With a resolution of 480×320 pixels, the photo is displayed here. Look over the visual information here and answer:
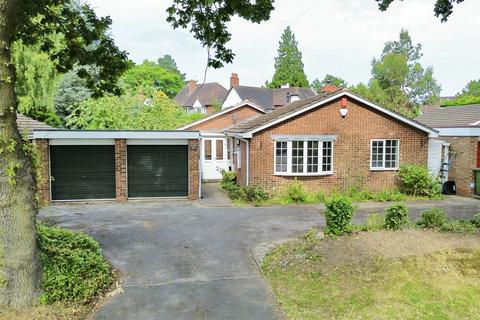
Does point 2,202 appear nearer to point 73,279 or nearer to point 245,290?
point 73,279

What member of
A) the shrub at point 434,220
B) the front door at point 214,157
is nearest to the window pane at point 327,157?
the shrub at point 434,220

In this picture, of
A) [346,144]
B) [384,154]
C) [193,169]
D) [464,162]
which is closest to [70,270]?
[193,169]

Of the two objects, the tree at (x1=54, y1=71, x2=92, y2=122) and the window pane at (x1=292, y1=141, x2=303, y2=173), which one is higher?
the tree at (x1=54, y1=71, x2=92, y2=122)

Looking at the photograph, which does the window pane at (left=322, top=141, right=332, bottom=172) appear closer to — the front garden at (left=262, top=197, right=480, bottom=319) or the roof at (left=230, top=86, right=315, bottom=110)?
the front garden at (left=262, top=197, right=480, bottom=319)

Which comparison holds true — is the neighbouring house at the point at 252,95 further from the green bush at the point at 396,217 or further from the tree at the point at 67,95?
the green bush at the point at 396,217

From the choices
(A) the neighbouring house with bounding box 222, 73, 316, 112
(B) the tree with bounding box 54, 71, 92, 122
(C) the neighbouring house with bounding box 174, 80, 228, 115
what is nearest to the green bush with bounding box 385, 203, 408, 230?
(B) the tree with bounding box 54, 71, 92, 122

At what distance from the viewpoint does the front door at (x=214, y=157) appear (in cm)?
2278

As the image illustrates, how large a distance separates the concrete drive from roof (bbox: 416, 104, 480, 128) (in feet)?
12.5

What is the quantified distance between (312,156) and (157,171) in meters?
6.43

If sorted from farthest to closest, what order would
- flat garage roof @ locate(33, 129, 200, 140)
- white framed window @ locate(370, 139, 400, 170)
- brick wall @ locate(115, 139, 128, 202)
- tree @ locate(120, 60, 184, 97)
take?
1. tree @ locate(120, 60, 184, 97)
2. white framed window @ locate(370, 139, 400, 170)
3. brick wall @ locate(115, 139, 128, 202)
4. flat garage roof @ locate(33, 129, 200, 140)

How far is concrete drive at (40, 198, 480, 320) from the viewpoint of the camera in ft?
20.4

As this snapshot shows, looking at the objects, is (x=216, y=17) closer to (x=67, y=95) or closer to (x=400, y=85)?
(x=67, y=95)

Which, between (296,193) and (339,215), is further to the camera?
(296,193)

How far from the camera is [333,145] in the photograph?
16.4 m
